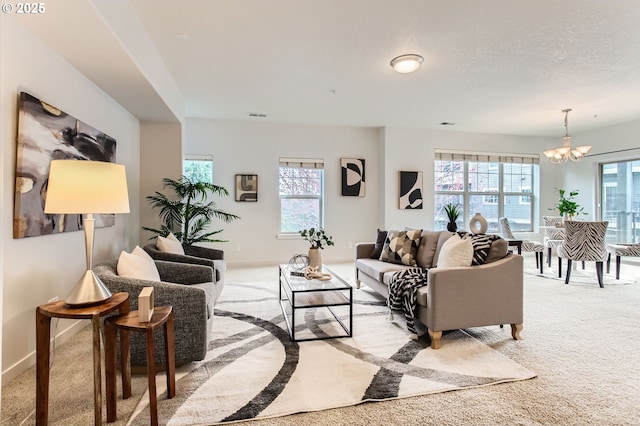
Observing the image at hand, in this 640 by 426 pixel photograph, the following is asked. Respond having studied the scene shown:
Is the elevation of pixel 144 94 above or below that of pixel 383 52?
below

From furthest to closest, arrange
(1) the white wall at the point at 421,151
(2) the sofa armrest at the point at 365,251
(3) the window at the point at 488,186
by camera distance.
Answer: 1. (3) the window at the point at 488,186
2. (1) the white wall at the point at 421,151
3. (2) the sofa armrest at the point at 365,251

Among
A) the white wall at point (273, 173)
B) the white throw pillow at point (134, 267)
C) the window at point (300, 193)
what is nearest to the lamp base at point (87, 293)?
the white throw pillow at point (134, 267)

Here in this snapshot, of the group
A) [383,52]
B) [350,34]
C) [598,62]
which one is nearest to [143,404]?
[350,34]

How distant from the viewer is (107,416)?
1.65 meters

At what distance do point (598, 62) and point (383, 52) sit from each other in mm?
2296

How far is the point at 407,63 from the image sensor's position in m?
3.30

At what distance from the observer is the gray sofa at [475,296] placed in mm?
2457

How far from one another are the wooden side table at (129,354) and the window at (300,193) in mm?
4190

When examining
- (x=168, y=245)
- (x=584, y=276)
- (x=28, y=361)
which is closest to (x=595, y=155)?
(x=584, y=276)

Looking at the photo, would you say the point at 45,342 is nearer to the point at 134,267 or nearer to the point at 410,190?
the point at 134,267

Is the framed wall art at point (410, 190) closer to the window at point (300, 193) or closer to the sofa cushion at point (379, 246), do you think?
the window at point (300, 193)

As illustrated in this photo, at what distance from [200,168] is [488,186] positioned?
5.71 metres

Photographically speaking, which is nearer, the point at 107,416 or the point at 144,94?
the point at 107,416

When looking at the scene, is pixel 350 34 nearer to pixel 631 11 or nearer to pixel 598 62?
pixel 631 11
